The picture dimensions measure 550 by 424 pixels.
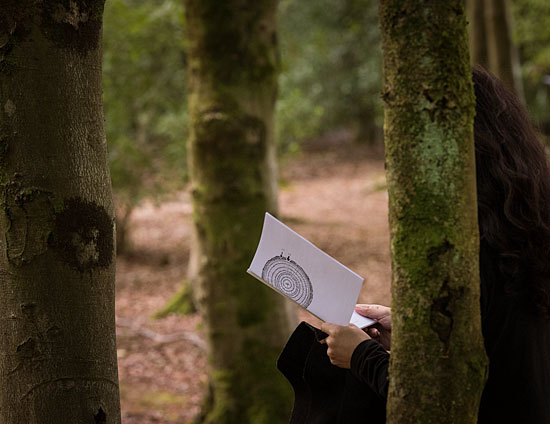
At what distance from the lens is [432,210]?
1.33m

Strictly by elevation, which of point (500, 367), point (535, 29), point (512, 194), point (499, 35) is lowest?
point (500, 367)

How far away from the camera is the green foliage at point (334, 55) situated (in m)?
18.6

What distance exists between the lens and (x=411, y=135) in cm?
132

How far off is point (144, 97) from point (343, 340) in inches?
399

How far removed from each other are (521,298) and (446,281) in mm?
493

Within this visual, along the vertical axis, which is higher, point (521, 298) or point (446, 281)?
point (446, 281)

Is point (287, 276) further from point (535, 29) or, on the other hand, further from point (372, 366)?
point (535, 29)

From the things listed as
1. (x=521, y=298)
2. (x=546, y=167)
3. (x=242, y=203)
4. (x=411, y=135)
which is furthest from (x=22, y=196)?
(x=242, y=203)

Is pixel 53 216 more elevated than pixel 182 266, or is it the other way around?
pixel 53 216

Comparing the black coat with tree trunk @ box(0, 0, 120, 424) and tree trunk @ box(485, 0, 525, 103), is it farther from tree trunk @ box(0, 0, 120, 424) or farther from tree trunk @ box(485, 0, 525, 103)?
tree trunk @ box(485, 0, 525, 103)

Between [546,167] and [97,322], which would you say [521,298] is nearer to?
[546,167]

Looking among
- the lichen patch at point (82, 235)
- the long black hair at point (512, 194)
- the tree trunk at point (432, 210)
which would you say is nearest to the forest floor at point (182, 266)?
the lichen patch at point (82, 235)

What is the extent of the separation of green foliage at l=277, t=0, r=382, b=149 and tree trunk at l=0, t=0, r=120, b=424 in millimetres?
13326

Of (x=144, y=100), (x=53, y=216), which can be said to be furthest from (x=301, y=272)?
(x=144, y=100)
